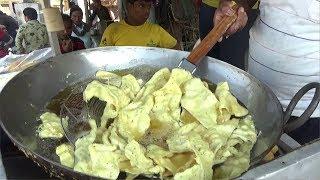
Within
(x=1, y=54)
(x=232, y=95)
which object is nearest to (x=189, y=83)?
(x=232, y=95)

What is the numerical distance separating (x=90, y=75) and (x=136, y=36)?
168 cm

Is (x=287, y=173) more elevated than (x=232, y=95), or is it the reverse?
(x=287, y=173)

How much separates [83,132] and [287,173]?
82 centimetres

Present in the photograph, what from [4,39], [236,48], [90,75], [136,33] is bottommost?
[4,39]

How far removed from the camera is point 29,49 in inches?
215

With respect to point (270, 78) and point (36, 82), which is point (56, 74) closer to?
point (36, 82)

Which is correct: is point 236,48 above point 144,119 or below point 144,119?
below

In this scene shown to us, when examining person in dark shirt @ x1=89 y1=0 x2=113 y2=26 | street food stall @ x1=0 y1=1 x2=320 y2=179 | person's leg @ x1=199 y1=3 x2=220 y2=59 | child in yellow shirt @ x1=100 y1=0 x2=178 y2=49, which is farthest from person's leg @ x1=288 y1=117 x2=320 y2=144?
person in dark shirt @ x1=89 y1=0 x2=113 y2=26

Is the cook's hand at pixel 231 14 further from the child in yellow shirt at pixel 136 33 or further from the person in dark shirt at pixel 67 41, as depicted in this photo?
the person in dark shirt at pixel 67 41

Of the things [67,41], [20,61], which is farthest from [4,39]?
[67,41]

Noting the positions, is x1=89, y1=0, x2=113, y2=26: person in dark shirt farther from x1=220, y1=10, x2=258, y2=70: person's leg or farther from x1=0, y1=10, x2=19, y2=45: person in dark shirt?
x1=220, y1=10, x2=258, y2=70: person's leg

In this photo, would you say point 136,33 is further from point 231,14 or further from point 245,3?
point 231,14

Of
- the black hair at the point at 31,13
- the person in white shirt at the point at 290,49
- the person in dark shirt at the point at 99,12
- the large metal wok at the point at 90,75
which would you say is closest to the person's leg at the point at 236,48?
the person in white shirt at the point at 290,49

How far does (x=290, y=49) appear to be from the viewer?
6.46 feet
